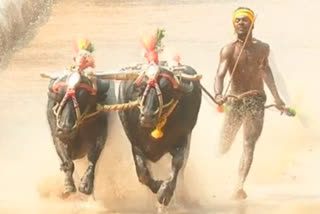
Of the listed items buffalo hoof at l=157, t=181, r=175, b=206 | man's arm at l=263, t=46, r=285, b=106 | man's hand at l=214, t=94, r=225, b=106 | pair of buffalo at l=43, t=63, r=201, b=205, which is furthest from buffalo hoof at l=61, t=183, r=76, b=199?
man's arm at l=263, t=46, r=285, b=106

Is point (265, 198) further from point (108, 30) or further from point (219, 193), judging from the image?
point (108, 30)

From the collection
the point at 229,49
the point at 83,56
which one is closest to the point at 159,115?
the point at 83,56

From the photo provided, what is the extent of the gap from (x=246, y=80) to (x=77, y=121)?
6.43 ft

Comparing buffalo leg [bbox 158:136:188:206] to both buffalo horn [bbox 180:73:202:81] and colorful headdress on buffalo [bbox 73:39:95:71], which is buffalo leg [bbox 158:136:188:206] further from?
colorful headdress on buffalo [bbox 73:39:95:71]

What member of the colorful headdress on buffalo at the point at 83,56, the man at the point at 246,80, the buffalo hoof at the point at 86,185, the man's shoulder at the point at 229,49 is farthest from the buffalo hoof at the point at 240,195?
the colorful headdress on buffalo at the point at 83,56

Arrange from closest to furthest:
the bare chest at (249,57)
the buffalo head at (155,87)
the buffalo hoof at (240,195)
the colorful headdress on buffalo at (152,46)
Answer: the buffalo head at (155,87), the colorful headdress on buffalo at (152,46), the bare chest at (249,57), the buffalo hoof at (240,195)

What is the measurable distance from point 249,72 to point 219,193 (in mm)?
1260

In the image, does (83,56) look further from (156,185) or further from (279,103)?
(279,103)

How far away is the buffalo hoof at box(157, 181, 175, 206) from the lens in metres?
11.4

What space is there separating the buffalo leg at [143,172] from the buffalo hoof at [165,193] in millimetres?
187

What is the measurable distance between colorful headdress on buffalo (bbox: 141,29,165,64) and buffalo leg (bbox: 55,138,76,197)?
117 centimetres

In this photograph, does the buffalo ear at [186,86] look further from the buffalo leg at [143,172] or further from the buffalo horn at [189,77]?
the buffalo leg at [143,172]

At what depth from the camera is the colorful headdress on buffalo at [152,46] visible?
11.4 m

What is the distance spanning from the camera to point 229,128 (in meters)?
12.8
